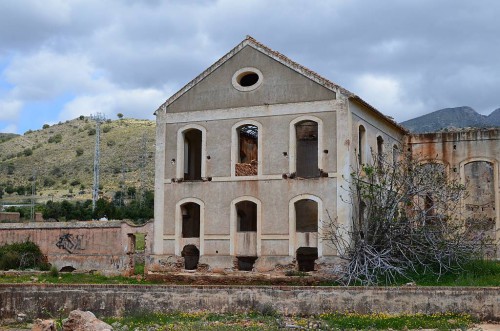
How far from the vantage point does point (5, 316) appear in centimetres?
2555

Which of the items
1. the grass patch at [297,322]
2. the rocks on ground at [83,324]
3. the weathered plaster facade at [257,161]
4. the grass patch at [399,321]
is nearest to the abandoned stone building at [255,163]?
the weathered plaster facade at [257,161]

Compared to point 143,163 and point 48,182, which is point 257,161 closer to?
point 143,163

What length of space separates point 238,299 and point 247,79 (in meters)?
11.2

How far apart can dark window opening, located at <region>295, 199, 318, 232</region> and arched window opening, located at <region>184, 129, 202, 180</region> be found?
4.98 m

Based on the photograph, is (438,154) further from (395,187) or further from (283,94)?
(283,94)

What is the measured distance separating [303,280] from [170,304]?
6169mm

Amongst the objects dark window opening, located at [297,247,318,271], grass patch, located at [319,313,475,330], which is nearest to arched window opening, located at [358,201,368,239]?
dark window opening, located at [297,247,318,271]

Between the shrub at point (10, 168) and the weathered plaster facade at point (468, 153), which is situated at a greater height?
the shrub at point (10, 168)

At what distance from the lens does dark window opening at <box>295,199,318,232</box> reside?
31.7m

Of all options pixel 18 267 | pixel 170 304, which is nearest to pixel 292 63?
pixel 170 304

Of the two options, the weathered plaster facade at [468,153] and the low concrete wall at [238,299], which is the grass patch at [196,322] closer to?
the low concrete wall at [238,299]

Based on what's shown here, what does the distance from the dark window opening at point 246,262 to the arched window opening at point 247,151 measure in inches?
134

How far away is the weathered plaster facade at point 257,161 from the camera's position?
29.0m

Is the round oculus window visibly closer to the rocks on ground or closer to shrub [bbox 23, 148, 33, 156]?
the rocks on ground
